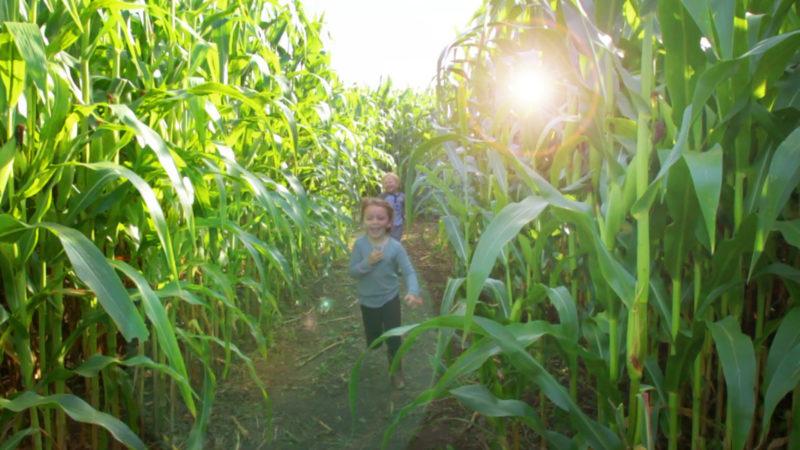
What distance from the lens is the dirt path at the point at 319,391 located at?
Result: 2.15 meters

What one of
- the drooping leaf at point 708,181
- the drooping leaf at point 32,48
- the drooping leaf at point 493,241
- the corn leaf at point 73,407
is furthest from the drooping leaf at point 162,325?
the drooping leaf at point 708,181

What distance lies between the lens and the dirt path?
2.15 meters

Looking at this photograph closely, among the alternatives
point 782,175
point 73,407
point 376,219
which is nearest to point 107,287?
point 73,407

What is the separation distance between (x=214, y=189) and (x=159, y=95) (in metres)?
0.59

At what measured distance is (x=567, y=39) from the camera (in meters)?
1.04

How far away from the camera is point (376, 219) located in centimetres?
270

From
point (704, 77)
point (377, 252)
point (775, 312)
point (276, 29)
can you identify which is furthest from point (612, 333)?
point (276, 29)

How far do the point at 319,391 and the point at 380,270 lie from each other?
25.5 inches

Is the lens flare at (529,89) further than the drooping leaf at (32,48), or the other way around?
the lens flare at (529,89)

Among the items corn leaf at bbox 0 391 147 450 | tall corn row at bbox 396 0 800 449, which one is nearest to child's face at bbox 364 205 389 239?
tall corn row at bbox 396 0 800 449

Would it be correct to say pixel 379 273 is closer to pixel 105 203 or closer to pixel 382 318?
pixel 382 318

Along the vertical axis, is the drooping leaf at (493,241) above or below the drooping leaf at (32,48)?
below

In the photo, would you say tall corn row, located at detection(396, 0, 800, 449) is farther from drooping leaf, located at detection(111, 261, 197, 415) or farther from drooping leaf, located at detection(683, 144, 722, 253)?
drooping leaf, located at detection(111, 261, 197, 415)

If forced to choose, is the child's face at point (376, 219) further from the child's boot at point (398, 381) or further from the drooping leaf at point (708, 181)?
the drooping leaf at point (708, 181)
